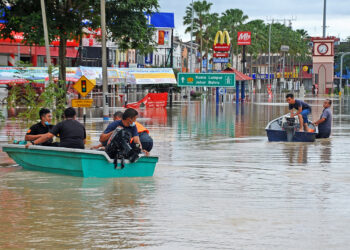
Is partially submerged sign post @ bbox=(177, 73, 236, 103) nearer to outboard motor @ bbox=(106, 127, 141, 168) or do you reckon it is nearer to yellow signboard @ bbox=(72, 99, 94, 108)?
yellow signboard @ bbox=(72, 99, 94, 108)

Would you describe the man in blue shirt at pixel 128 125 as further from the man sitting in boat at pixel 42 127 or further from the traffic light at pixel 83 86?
the traffic light at pixel 83 86

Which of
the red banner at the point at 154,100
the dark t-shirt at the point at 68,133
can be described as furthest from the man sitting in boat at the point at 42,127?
the red banner at the point at 154,100

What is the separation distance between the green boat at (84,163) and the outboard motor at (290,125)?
956cm

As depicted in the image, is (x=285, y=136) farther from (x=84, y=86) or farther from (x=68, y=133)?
(x=68, y=133)

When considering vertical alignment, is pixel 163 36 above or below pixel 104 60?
above

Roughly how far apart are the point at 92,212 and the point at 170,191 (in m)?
2.44

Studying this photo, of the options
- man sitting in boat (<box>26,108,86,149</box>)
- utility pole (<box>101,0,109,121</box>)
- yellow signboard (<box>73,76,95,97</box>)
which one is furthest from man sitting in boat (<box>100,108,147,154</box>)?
utility pole (<box>101,0,109,121</box>)

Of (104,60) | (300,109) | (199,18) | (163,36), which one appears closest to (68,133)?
(300,109)

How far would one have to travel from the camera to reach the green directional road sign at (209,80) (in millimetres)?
56062

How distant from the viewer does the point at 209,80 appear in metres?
56.4

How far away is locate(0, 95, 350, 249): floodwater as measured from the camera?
8.88 m

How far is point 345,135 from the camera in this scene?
87.9 feet

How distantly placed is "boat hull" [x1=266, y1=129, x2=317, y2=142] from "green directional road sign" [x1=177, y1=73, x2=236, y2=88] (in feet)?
108

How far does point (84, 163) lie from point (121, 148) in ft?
2.81
